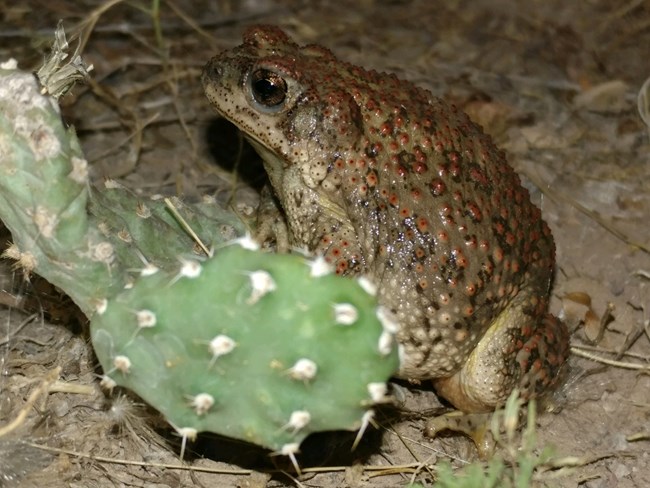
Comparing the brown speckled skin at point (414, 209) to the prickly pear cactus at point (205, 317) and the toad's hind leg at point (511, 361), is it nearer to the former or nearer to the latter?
the toad's hind leg at point (511, 361)

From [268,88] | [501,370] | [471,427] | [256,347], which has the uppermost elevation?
[268,88]

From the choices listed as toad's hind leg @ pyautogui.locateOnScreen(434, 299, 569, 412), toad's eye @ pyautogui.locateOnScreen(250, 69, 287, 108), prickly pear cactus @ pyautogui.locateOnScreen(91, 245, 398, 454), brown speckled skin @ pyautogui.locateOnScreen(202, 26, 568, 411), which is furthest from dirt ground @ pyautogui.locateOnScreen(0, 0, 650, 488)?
toad's eye @ pyautogui.locateOnScreen(250, 69, 287, 108)

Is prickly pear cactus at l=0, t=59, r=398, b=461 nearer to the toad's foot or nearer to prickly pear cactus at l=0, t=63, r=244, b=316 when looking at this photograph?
prickly pear cactus at l=0, t=63, r=244, b=316

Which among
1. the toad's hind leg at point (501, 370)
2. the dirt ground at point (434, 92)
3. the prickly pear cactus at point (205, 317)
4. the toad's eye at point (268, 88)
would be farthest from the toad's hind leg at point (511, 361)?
the toad's eye at point (268, 88)

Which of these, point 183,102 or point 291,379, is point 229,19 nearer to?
point 183,102

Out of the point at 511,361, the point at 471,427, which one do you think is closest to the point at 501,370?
the point at 511,361

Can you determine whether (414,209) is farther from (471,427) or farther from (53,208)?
(53,208)
